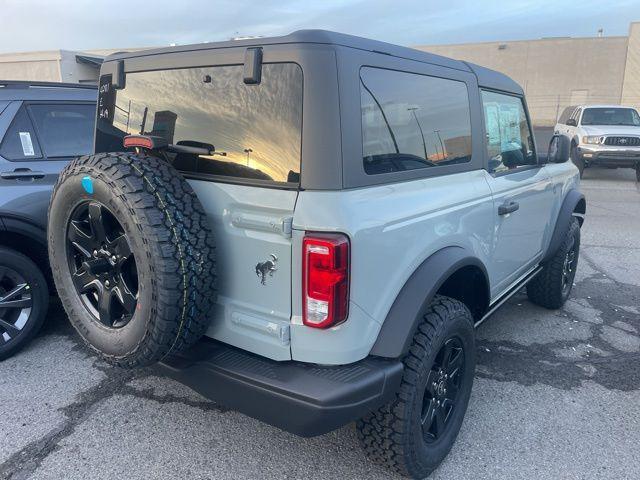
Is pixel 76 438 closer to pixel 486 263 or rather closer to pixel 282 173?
pixel 282 173

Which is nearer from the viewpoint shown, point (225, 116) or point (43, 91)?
point (225, 116)

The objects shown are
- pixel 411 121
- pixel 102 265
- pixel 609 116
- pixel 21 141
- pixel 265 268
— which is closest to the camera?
pixel 265 268

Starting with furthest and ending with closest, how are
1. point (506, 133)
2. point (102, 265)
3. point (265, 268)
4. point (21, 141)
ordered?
point (21, 141) < point (506, 133) < point (102, 265) < point (265, 268)

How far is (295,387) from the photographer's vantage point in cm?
200

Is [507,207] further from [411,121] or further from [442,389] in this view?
[442,389]

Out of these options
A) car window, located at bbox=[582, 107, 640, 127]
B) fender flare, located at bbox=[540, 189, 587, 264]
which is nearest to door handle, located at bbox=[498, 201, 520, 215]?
fender flare, located at bbox=[540, 189, 587, 264]

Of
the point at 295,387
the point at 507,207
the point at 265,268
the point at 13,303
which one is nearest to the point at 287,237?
the point at 265,268

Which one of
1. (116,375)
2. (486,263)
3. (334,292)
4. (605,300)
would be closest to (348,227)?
(334,292)

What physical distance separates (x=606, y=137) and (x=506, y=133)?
1100 centimetres

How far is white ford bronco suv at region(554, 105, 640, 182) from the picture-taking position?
1266cm

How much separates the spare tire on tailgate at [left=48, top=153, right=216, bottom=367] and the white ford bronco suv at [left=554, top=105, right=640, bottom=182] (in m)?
11.9

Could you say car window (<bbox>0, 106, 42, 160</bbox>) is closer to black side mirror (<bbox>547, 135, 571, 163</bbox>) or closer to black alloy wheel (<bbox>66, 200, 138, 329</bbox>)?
black alloy wheel (<bbox>66, 200, 138, 329</bbox>)

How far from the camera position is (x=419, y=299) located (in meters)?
2.22

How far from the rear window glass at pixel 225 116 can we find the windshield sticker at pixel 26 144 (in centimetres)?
152
